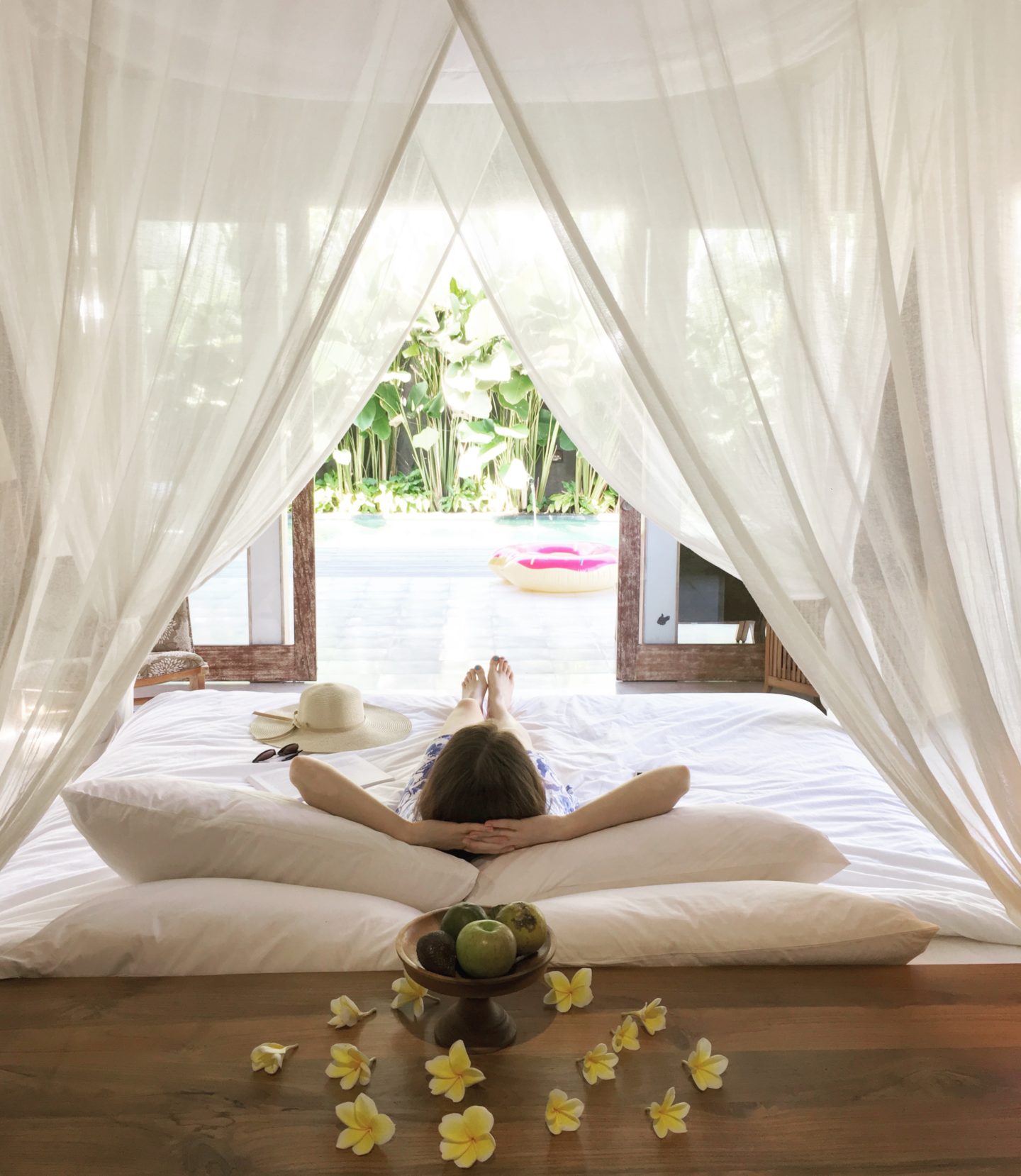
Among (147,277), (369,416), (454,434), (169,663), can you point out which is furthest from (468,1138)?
(454,434)

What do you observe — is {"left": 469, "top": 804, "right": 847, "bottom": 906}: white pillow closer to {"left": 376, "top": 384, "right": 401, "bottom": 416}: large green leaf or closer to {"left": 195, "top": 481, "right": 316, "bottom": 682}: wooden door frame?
{"left": 195, "top": 481, "right": 316, "bottom": 682}: wooden door frame

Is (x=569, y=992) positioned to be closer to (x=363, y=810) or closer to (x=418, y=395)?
(x=363, y=810)

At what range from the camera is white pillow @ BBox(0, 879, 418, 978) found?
62.2 inches

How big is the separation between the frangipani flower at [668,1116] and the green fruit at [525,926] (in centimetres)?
23

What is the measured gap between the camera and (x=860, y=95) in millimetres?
1547

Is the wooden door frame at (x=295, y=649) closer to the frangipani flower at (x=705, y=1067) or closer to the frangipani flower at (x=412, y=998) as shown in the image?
the frangipani flower at (x=412, y=998)

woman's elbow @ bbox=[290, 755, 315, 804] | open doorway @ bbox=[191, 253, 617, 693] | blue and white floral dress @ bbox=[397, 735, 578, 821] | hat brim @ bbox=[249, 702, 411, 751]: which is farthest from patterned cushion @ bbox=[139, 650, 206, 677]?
woman's elbow @ bbox=[290, 755, 315, 804]

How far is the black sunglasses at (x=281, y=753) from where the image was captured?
2744 millimetres

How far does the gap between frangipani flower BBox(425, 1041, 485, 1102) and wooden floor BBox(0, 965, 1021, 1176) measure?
0.03 m

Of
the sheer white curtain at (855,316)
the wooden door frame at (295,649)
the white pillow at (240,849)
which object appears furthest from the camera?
the wooden door frame at (295,649)

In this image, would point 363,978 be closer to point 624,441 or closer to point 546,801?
point 546,801

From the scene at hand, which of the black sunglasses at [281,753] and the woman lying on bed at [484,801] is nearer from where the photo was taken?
the woman lying on bed at [484,801]

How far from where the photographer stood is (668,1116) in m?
1.16

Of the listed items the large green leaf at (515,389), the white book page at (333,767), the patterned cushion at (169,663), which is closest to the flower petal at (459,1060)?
the white book page at (333,767)
